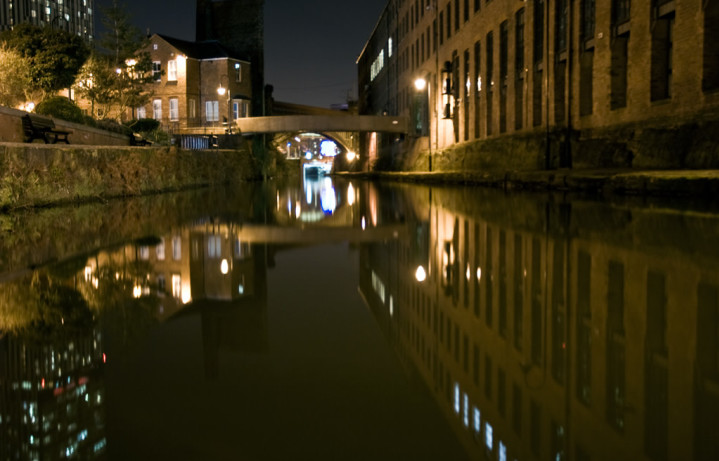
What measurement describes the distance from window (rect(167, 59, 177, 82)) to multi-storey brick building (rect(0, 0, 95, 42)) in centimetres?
6121

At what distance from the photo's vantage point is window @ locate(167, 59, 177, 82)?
59.0 m

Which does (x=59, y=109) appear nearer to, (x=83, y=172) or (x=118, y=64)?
(x=83, y=172)

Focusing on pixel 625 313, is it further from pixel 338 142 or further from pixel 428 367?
pixel 338 142

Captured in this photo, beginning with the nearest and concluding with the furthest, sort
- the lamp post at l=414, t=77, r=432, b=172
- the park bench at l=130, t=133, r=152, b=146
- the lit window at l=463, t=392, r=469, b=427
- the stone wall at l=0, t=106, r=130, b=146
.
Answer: the lit window at l=463, t=392, r=469, b=427 → the stone wall at l=0, t=106, r=130, b=146 → the park bench at l=130, t=133, r=152, b=146 → the lamp post at l=414, t=77, r=432, b=172

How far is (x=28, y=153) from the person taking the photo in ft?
50.5

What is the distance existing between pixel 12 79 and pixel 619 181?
25.7 metres

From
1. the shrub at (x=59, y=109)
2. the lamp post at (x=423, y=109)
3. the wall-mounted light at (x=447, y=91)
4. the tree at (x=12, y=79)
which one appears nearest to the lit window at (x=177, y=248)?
the shrub at (x=59, y=109)

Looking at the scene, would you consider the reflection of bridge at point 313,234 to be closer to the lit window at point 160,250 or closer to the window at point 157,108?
the lit window at point 160,250

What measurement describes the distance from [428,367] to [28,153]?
14702 millimetres

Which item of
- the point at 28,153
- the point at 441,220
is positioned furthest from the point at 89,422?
the point at 28,153

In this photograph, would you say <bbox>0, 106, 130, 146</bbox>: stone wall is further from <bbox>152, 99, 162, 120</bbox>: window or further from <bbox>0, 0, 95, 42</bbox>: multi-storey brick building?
<bbox>0, 0, 95, 42</bbox>: multi-storey brick building

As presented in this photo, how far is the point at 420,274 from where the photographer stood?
21.2 ft

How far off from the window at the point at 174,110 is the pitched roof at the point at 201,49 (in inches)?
170

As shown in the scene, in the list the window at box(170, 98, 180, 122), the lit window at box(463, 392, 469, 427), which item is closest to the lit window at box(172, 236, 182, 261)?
the lit window at box(463, 392, 469, 427)
